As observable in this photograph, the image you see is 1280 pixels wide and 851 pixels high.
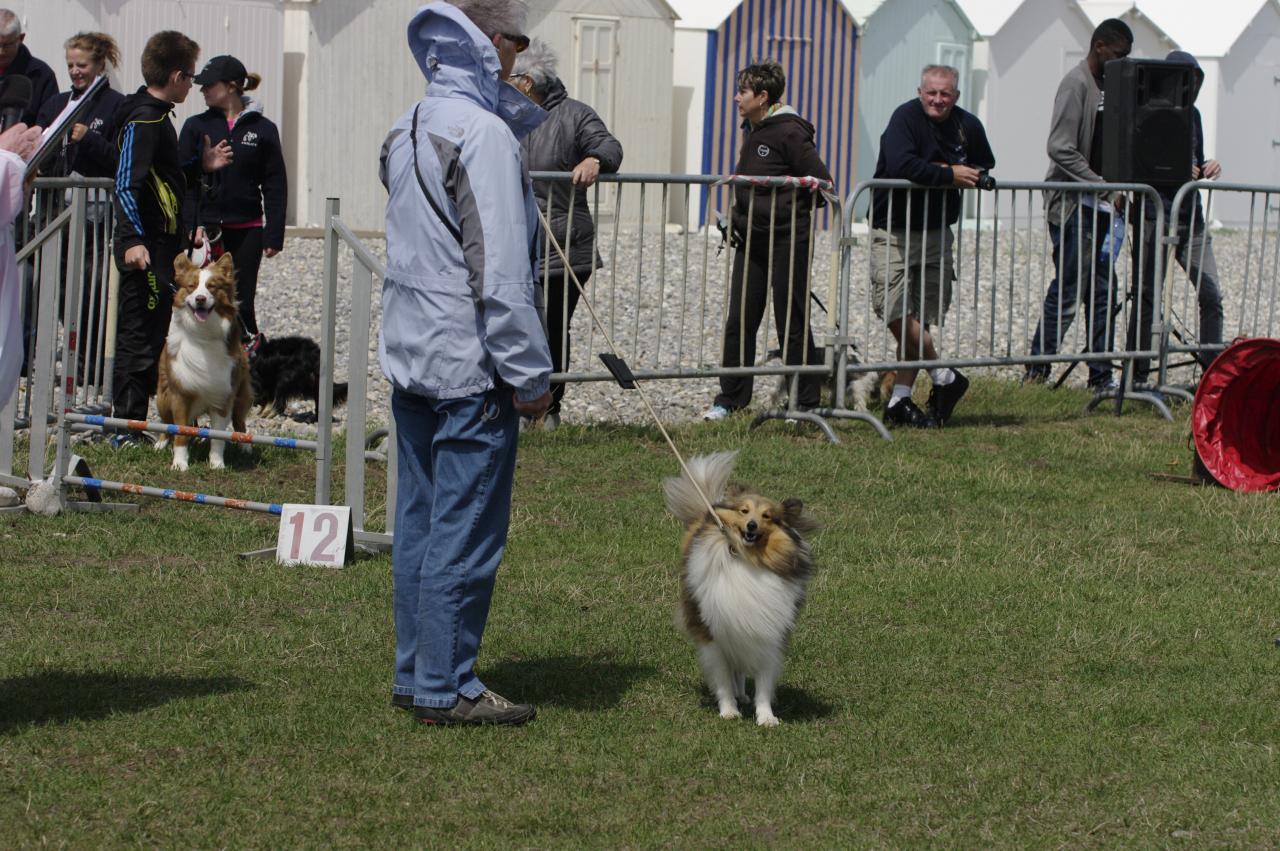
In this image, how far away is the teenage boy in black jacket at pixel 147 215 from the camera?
8.53 m

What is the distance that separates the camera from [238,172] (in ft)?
33.6

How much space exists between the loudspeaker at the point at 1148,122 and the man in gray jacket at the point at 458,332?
7.15m

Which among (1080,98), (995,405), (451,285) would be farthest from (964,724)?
(1080,98)

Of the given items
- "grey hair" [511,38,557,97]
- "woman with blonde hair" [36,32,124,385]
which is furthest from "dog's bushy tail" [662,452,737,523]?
"woman with blonde hair" [36,32,124,385]

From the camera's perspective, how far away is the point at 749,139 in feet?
33.3

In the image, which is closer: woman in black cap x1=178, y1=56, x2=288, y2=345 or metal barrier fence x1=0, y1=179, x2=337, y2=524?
metal barrier fence x1=0, y1=179, x2=337, y2=524

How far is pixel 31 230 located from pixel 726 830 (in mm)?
6456

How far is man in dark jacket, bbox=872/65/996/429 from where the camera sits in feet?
33.4

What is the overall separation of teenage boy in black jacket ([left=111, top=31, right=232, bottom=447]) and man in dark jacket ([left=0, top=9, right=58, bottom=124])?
1181 millimetres

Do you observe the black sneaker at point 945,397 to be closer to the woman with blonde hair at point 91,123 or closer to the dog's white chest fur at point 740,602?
the woman with blonde hair at point 91,123

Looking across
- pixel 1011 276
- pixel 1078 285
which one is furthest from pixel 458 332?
pixel 1078 285

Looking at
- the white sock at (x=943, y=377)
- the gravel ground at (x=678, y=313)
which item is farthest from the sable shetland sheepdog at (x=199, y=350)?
the white sock at (x=943, y=377)

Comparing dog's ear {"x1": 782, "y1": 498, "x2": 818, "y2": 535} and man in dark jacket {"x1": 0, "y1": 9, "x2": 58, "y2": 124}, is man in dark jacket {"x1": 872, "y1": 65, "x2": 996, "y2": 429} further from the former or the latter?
dog's ear {"x1": 782, "y1": 498, "x2": 818, "y2": 535}

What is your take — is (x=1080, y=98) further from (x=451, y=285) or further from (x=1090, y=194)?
(x=451, y=285)
